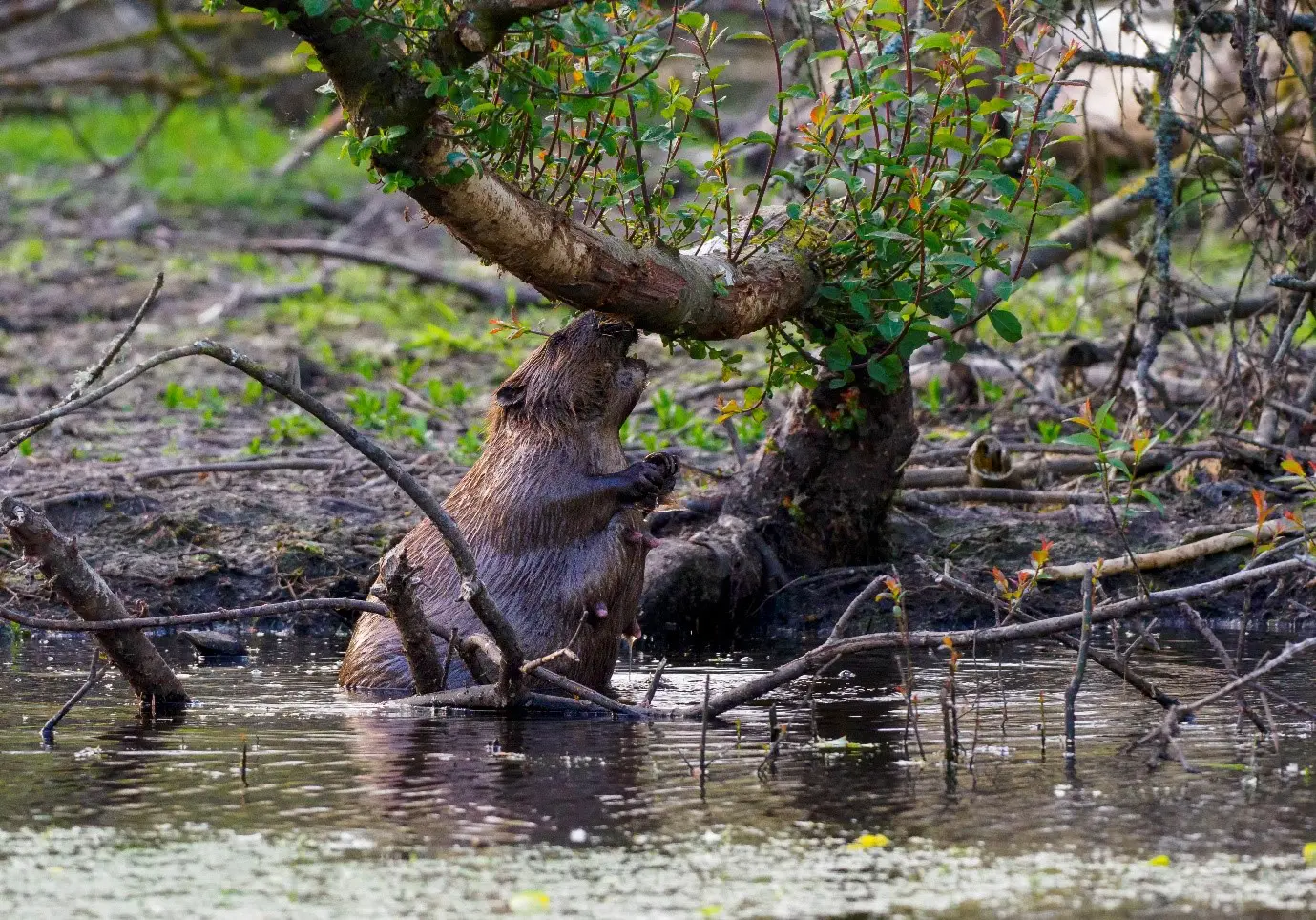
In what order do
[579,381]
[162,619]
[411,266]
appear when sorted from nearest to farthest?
1. [162,619]
2. [579,381]
3. [411,266]

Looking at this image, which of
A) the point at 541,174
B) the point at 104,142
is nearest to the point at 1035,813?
the point at 541,174

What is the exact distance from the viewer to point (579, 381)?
536cm

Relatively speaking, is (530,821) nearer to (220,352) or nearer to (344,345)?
(220,352)

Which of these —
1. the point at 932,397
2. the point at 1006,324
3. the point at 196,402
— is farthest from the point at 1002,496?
the point at 196,402

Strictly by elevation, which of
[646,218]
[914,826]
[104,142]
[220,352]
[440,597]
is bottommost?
[914,826]

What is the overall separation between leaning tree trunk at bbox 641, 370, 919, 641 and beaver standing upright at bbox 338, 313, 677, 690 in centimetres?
87

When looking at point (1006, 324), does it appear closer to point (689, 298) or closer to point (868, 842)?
point (689, 298)

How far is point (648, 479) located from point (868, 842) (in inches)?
78.5

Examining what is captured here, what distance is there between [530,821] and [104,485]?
13.5 feet

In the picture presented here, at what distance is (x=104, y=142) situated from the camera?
612 inches

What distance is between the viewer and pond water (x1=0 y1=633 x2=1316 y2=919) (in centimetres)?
293

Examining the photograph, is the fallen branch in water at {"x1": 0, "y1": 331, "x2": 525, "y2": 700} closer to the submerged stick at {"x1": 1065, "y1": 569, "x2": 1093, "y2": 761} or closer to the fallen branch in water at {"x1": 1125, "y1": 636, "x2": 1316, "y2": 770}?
the submerged stick at {"x1": 1065, "y1": 569, "x2": 1093, "y2": 761}

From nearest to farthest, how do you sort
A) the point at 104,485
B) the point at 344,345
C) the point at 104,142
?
1. the point at 104,485
2. the point at 344,345
3. the point at 104,142

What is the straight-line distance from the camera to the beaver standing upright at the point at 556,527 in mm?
5031
